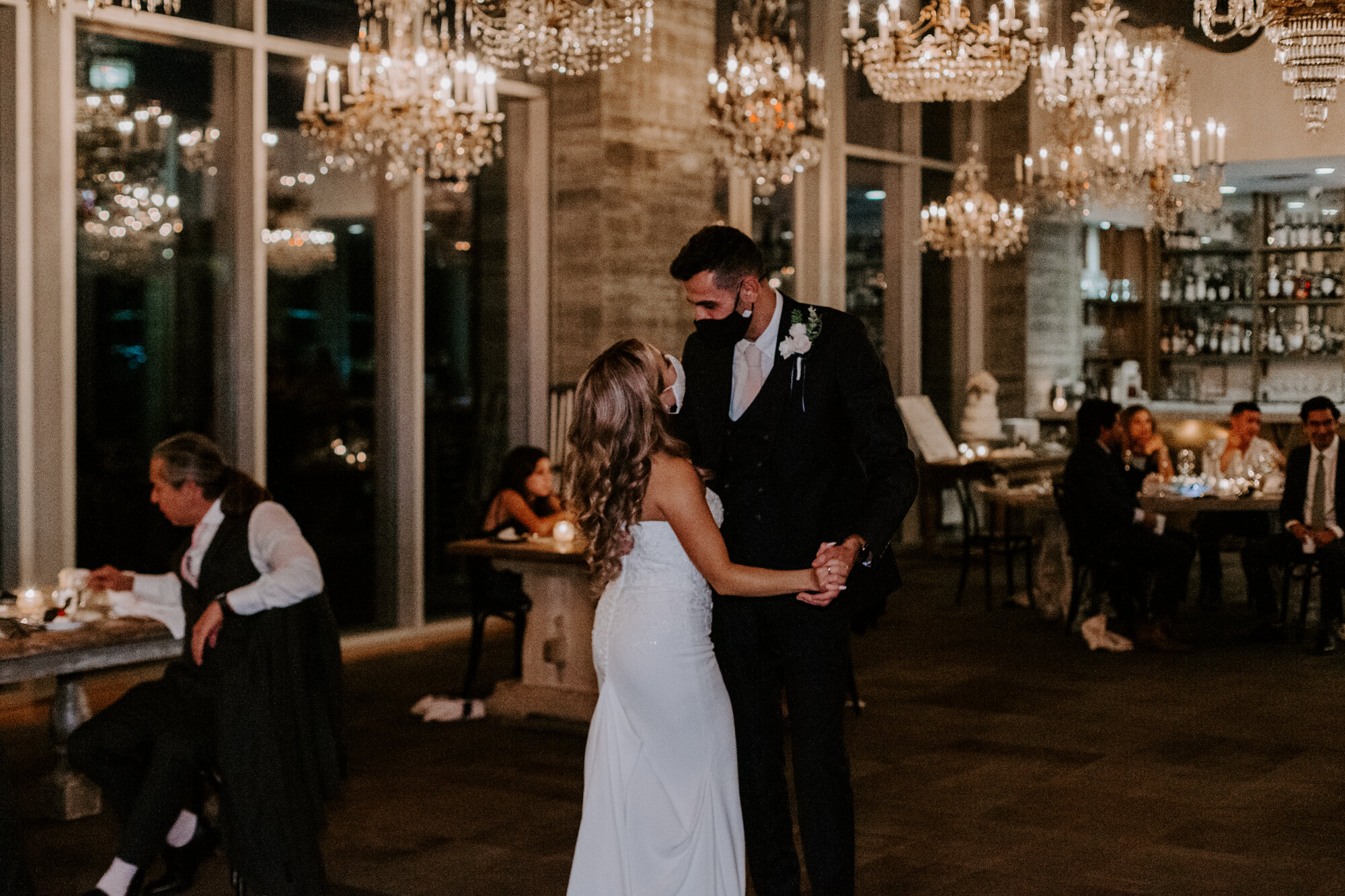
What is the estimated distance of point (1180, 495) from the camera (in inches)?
366

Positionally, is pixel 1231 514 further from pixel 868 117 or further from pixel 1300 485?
pixel 868 117

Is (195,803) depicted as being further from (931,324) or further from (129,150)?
(931,324)

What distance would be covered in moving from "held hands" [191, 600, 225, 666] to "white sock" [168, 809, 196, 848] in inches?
22.7

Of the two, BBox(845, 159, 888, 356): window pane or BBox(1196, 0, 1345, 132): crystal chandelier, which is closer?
BBox(1196, 0, 1345, 132): crystal chandelier

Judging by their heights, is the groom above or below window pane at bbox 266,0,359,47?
below

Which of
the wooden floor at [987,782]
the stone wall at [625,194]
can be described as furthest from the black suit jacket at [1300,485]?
the stone wall at [625,194]

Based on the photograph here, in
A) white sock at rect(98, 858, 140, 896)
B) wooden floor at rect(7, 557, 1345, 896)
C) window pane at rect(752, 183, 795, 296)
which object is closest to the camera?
white sock at rect(98, 858, 140, 896)

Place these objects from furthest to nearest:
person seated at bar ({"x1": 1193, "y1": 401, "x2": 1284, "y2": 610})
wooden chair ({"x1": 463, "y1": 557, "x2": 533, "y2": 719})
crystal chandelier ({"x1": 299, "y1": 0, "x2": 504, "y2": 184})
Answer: person seated at bar ({"x1": 1193, "y1": 401, "x2": 1284, "y2": 610}) < crystal chandelier ({"x1": 299, "y1": 0, "x2": 504, "y2": 184}) < wooden chair ({"x1": 463, "y1": 557, "x2": 533, "y2": 719})

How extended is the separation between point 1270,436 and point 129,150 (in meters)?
9.26

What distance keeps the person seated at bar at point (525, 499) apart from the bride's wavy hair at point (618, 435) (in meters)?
3.44

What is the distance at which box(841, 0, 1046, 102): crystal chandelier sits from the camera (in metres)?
7.66

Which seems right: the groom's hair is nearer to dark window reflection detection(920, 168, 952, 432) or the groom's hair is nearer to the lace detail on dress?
the lace detail on dress

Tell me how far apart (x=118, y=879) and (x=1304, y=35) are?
575 centimetres

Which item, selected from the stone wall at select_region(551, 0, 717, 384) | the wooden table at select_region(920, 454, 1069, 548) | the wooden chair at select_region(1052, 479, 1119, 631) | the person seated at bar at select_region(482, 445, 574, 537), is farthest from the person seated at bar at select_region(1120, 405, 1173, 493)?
the person seated at bar at select_region(482, 445, 574, 537)
